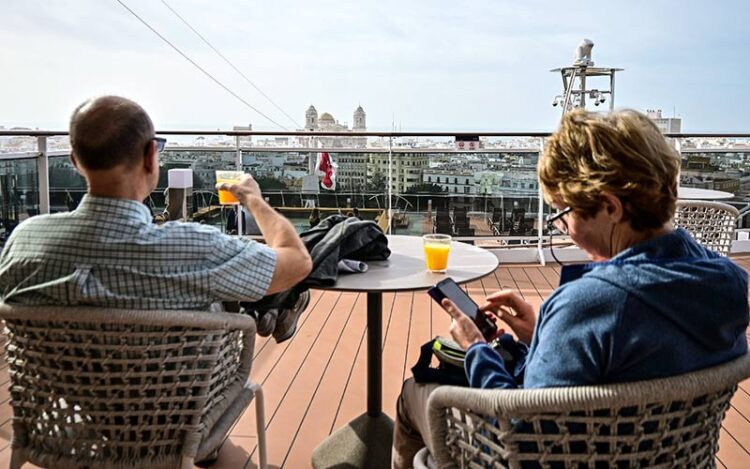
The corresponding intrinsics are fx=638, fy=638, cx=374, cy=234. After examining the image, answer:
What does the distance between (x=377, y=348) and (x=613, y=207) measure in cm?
121

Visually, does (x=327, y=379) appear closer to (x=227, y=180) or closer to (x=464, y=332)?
(x=227, y=180)

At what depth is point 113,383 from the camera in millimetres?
1236

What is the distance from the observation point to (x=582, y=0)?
10.6 meters

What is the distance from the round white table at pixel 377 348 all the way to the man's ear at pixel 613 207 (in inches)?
26.0

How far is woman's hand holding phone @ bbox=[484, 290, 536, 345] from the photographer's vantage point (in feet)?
5.00

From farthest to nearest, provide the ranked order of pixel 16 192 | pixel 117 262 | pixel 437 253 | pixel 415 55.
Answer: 1. pixel 415 55
2. pixel 16 192
3. pixel 437 253
4. pixel 117 262

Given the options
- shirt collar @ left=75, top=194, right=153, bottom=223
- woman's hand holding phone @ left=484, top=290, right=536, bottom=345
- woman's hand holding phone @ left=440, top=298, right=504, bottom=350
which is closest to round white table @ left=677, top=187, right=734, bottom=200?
woman's hand holding phone @ left=484, top=290, right=536, bottom=345

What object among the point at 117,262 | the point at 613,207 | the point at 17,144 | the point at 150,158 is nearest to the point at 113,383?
the point at 117,262

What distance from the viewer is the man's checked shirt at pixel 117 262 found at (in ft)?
4.00

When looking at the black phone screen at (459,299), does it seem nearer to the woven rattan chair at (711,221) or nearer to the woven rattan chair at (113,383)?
the woven rattan chair at (113,383)

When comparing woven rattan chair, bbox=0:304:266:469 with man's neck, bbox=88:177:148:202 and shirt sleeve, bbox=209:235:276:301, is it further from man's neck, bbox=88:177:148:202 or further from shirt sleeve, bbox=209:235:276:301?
man's neck, bbox=88:177:148:202

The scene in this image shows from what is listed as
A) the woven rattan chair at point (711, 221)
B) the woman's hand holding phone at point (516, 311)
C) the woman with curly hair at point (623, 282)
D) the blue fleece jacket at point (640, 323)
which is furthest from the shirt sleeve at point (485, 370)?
the woven rattan chair at point (711, 221)

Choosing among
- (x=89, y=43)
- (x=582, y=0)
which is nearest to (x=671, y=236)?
(x=582, y=0)

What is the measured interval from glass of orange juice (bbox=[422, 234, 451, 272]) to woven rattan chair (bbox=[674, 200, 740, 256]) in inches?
55.2
